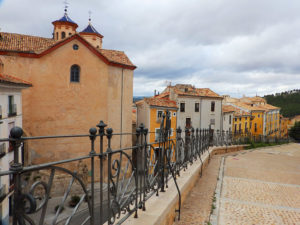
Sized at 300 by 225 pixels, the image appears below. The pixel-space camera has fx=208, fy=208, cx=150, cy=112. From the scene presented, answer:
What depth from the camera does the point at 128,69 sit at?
68.5 feet

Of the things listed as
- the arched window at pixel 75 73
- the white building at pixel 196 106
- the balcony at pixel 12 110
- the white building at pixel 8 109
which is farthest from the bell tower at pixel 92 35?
the balcony at pixel 12 110

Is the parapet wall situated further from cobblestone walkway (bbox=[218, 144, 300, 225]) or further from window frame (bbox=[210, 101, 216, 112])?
window frame (bbox=[210, 101, 216, 112])

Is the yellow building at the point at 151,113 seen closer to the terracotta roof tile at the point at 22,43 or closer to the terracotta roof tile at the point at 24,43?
the terracotta roof tile at the point at 24,43

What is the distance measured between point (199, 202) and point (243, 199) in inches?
44.3

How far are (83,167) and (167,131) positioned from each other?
1482cm

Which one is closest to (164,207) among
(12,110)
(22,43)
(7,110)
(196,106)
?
(7,110)

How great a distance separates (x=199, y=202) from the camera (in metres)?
4.61

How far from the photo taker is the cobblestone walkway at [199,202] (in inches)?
152

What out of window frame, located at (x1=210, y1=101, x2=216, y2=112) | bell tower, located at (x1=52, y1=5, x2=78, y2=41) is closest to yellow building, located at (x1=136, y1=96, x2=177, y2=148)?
window frame, located at (x1=210, y1=101, x2=216, y2=112)

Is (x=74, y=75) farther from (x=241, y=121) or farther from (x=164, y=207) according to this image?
(x=241, y=121)

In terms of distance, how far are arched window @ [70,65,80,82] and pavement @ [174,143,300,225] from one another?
46.4 feet

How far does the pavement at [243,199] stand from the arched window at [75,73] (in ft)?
46.4

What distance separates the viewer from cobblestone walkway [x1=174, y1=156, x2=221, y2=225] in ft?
12.7

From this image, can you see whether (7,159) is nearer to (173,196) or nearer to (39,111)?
(39,111)
